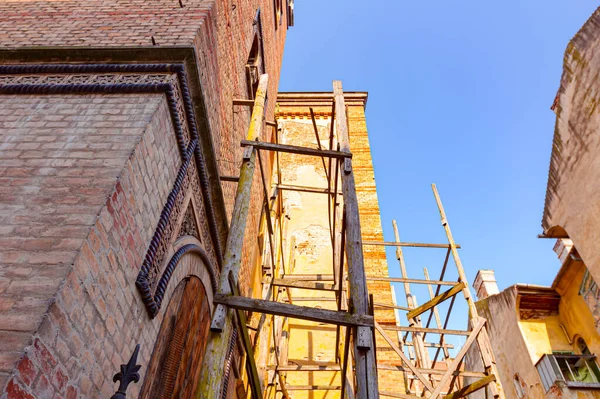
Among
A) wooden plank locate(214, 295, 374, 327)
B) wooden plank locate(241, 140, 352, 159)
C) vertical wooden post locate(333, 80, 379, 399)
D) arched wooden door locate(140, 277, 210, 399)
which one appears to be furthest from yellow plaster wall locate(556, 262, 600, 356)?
wooden plank locate(214, 295, 374, 327)

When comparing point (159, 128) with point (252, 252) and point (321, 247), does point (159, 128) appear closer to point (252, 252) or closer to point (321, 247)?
point (252, 252)

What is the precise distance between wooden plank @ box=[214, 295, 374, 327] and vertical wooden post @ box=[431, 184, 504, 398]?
13.7 feet

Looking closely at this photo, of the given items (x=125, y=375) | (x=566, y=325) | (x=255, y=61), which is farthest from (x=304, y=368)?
(x=566, y=325)

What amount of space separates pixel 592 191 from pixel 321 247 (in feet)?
20.5

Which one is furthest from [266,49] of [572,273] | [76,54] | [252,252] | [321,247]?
[572,273]

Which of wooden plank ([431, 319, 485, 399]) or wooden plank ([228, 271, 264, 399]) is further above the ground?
wooden plank ([431, 319, 485, 399])

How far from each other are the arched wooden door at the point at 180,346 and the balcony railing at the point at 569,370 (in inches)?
366

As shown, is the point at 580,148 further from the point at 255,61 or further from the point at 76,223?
the point at 76,223

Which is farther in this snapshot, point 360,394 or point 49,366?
point 360,394

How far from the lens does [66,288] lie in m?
1.92

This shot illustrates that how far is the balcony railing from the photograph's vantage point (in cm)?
942

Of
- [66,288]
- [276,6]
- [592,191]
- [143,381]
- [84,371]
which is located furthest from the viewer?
[276,6]

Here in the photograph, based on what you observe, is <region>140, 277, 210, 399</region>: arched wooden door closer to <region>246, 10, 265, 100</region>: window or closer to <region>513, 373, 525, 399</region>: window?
<region>246, 10, 265, 100</region>: window

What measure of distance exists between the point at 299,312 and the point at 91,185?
4.86 feet
